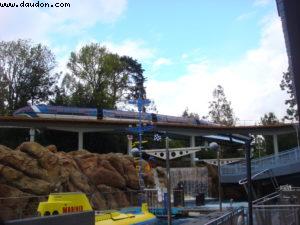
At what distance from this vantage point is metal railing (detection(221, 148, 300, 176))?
139 ft

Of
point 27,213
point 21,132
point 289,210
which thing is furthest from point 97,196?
point 21,132

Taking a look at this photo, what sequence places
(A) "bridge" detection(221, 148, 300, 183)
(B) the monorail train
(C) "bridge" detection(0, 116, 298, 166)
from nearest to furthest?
(A) "bridge" detection(221, 148, 300, 183) < (C) "bridge" detection(0, 116, 298, 166) < (B) the monorail train

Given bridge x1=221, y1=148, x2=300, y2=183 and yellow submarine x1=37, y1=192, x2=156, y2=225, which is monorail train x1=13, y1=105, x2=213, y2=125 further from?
yellow submarine x1=37, y1=192, x2=156, y2=225

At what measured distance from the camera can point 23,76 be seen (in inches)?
2744

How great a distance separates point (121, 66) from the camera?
82.7 m

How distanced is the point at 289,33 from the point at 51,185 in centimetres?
2756

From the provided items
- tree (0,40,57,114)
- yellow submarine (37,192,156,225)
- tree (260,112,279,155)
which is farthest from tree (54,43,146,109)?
yellow submarine (37,192,156,225)

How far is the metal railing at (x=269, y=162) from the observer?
4229 cm

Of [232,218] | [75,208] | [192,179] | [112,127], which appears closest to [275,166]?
[192,179]

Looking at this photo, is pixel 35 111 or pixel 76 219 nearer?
pixel 76 219

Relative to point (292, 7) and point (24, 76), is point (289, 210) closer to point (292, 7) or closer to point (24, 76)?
point (292, 7)

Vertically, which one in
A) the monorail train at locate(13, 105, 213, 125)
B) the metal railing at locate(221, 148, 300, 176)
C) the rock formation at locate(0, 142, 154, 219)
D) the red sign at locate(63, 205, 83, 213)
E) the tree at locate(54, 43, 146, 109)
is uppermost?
the tree at locate(54, 43, 146, 109)

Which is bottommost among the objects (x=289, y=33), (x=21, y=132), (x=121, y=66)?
(x=289, y=33)

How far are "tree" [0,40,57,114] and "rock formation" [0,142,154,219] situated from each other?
1254 inches
